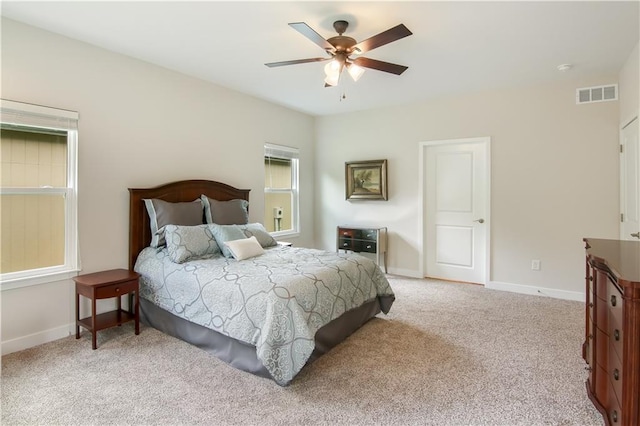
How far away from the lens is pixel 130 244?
340 centimetres

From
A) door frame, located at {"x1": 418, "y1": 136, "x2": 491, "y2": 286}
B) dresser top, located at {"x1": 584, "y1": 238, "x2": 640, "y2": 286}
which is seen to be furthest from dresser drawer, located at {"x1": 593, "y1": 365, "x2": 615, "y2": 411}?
door frame, located at {"x1": 418, "y1": 136, "x2": 491, "y2": 286}

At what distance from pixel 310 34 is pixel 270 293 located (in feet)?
6.07

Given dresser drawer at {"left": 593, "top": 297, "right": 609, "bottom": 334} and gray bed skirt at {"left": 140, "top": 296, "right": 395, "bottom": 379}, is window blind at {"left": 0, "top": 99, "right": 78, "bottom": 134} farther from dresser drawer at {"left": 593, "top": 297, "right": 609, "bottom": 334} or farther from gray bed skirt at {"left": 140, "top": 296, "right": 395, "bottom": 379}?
dresser drawer at {"left": 593, "top": 297, "right": 609, "bottom": 334}

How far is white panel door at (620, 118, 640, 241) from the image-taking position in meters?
3.15

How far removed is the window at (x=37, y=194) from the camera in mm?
2729

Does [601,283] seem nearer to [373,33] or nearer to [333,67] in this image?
[333,67]

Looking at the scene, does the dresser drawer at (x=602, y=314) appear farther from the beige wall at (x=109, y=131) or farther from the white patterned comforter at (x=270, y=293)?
the beige wall at (x=109, y=131)

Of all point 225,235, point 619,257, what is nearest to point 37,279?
point 225,235

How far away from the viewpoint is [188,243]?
316 centimetres

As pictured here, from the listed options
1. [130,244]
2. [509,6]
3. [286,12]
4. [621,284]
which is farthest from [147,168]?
[621,284]

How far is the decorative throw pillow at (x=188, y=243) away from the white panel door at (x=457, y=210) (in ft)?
10.7

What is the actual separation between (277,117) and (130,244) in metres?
2.88

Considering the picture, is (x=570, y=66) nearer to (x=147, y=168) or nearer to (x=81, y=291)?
(x=147, y=168)

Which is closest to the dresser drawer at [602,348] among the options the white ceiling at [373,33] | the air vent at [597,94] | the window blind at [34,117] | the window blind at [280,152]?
the white ceiling at [373,33]
